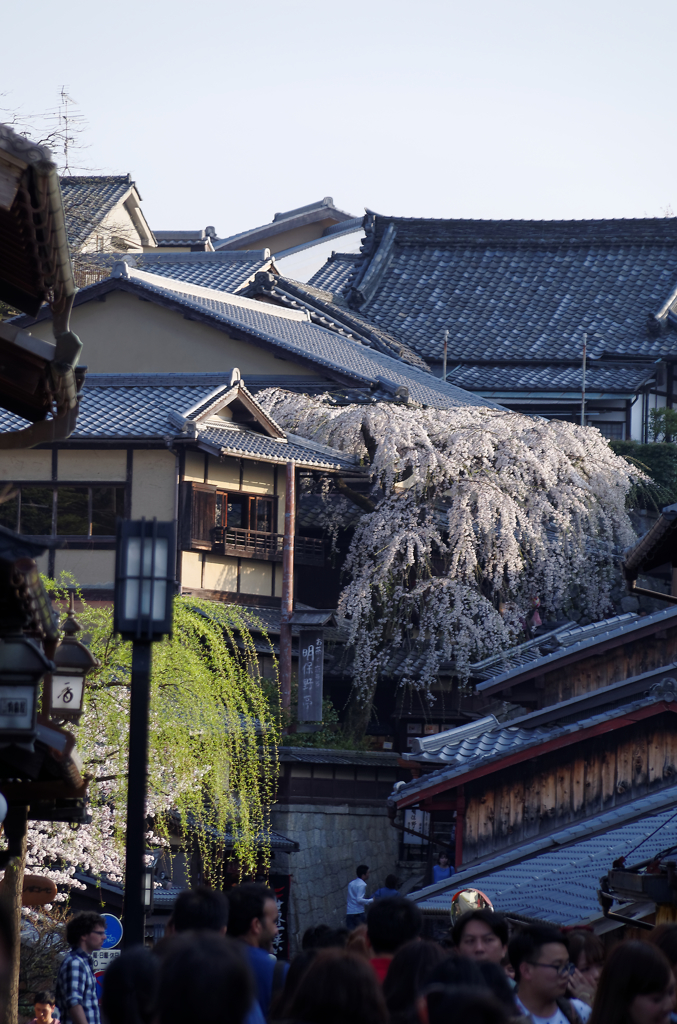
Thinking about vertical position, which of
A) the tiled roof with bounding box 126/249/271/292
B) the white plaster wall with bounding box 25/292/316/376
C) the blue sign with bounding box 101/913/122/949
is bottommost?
the blue sign with bounding box 101/913/122/949

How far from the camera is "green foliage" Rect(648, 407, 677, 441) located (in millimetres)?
31062

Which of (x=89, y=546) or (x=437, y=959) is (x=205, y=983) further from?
(x=89, y=546)

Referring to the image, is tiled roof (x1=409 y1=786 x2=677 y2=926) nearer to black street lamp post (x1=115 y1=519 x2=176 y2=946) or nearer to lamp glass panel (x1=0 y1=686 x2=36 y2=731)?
black street lamp post (x1=115 y1=519 x2=176 y2=946)

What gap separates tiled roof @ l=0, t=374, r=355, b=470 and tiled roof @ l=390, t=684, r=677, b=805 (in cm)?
768

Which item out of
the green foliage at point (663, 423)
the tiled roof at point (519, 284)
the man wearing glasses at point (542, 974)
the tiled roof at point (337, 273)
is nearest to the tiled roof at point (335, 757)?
the green foliage at point (663, 423)

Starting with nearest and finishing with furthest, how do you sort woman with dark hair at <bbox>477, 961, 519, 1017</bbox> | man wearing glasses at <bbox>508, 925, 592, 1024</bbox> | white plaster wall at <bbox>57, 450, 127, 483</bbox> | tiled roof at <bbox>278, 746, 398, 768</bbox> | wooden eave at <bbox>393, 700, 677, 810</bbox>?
woman with dark hair at <bbox>477, 961, 519, 1017</bbox> < man wearing glasses at <bbox>508, 925, 592, 1024</bbox> < wooden eave at <bbox>393, 700, 677, 810</bbox> < tiled roof at <bbox>278, 746, 398, 768</bbox> < white plaster wall at <bbox>57, 450, 127, 483</bbox>

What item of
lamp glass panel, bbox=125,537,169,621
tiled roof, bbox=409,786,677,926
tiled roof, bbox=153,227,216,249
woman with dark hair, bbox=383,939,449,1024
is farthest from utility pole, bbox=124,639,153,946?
tiled roof, bbox=153,227,216,249

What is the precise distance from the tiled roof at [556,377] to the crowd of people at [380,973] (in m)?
26.5


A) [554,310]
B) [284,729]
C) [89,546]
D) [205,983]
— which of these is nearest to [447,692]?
[284,729]

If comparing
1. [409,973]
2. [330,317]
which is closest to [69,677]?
[409,973]

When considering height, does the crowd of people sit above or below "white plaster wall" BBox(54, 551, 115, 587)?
below

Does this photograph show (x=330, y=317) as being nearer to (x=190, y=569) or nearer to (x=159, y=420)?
(x=159, y=420)

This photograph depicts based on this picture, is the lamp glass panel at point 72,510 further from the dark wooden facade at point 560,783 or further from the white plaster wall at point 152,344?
the dark wooden facade at point 560,783

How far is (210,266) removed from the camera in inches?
1465
